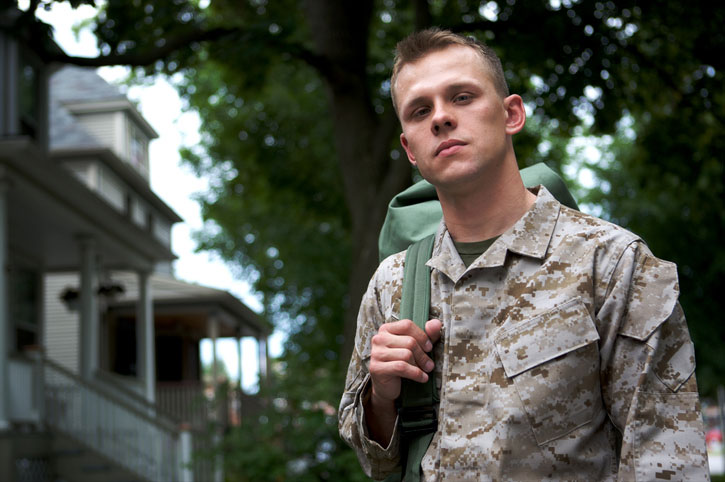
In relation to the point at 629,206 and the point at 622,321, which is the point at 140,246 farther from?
the point at 622,321

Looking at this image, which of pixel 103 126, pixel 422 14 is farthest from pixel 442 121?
pixel 103 126

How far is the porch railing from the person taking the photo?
13375 mm

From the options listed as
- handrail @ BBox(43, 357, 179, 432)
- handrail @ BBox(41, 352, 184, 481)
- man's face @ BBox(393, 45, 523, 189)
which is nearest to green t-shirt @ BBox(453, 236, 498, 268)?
man's face @ BBox(393, 45, 523, 189)

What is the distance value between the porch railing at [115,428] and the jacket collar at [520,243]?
12243 millimetres

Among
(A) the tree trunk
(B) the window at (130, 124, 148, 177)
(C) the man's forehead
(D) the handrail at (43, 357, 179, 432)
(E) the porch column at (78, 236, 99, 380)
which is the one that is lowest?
(D) the handrail at (43, 357, 179, 432)

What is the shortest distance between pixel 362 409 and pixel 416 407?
15 centimetres

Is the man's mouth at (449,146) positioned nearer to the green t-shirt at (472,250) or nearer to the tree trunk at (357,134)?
the green t-shirt at (472,250)

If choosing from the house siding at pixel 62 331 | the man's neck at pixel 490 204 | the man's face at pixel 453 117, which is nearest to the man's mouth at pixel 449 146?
the man's face at pixel 453 117

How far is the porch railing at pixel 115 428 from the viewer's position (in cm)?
1338

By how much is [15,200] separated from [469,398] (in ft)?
40.8

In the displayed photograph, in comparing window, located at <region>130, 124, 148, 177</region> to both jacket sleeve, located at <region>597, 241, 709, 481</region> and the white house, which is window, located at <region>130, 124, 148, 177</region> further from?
jacket sleeve, located at <region>597, 241, 709, 481</region>

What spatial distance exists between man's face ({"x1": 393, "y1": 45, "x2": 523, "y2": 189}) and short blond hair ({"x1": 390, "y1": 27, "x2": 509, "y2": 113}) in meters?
0.02

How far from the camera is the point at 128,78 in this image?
26.7 m

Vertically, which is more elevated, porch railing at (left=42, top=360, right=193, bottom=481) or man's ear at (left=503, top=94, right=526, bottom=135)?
man's ear at (left=503, top=94, right=526, bottom=135)
